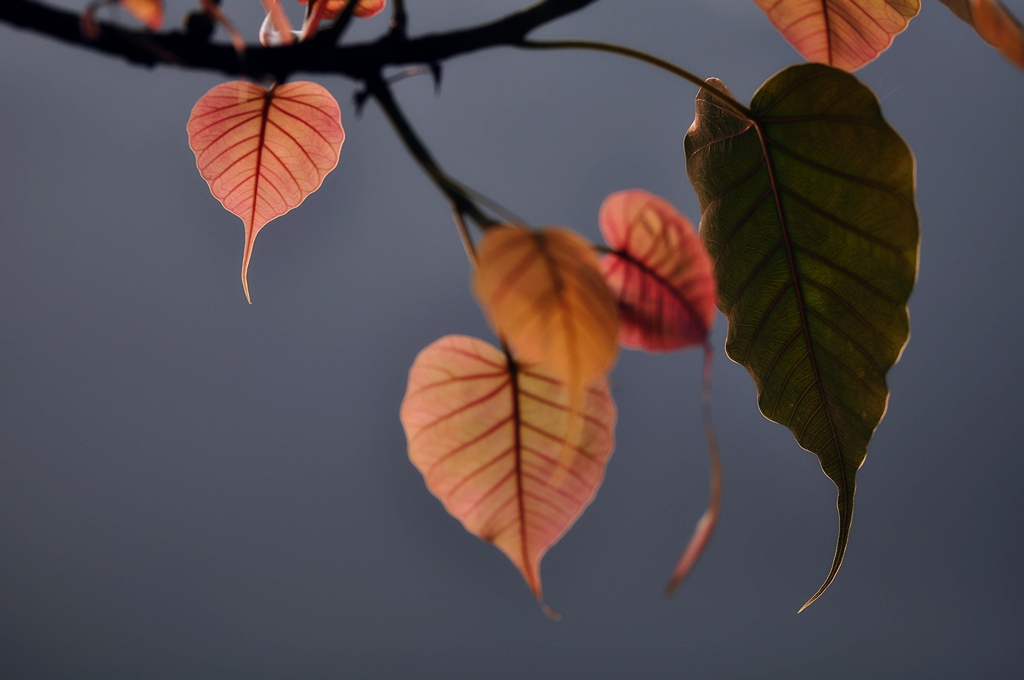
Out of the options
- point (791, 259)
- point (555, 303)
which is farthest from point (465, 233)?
point (791, 259)

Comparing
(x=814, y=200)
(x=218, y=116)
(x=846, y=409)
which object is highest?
(x=218, y=116)

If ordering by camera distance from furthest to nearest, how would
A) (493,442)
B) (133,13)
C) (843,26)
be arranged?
(843,26) → (493,442) → (133,13)

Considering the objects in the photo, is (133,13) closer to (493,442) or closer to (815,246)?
(493,442)

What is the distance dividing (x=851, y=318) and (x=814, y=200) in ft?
0.20

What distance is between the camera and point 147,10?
16cm

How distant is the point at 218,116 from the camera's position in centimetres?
36

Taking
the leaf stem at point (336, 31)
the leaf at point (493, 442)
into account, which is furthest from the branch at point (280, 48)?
the leaf at point (493, 442)

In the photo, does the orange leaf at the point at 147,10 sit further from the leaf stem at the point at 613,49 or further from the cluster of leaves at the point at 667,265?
the leaf stem at the point at 613,49

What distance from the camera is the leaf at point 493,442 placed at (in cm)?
27

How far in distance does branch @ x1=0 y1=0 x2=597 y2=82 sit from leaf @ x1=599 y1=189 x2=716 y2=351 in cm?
6

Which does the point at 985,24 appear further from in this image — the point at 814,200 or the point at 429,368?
the point at 429,368

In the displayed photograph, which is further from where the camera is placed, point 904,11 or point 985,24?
point 904,11

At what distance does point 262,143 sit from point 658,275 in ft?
0.84

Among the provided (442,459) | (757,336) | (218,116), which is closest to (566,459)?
(442,459)
